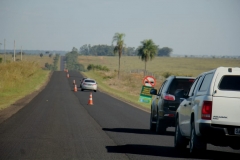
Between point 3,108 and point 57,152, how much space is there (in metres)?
16.2

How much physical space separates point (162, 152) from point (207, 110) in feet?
7.79

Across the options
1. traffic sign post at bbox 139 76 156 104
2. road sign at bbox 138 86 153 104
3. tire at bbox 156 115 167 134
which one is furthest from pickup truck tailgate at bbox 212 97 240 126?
road sign at bbox 138 86 153 104

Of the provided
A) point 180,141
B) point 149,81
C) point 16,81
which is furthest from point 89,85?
point 180,141

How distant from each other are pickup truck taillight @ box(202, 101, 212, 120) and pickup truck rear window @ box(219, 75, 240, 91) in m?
0.58

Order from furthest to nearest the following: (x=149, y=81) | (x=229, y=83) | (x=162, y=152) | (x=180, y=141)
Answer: (x=149, y=81) → (x=180, y=141) → (x=162, y=152) → (x=229, y=83)

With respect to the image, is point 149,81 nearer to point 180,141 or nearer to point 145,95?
point 145,95

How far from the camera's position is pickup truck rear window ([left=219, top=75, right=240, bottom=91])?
38.1ft

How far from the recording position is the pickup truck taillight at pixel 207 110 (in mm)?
11203

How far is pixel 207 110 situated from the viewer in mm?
11234

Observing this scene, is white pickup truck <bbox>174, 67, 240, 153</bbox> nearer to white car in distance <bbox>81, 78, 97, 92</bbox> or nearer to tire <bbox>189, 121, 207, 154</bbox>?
tire <bbox>189, 121, 207, 154</bbox>

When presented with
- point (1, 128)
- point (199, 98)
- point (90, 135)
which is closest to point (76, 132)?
point (90, 135)

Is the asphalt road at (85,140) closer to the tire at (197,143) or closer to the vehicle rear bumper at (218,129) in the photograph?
the tire at (197,143)

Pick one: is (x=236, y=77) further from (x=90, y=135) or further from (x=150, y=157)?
(x=90, y=135)

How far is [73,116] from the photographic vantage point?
24281mm
